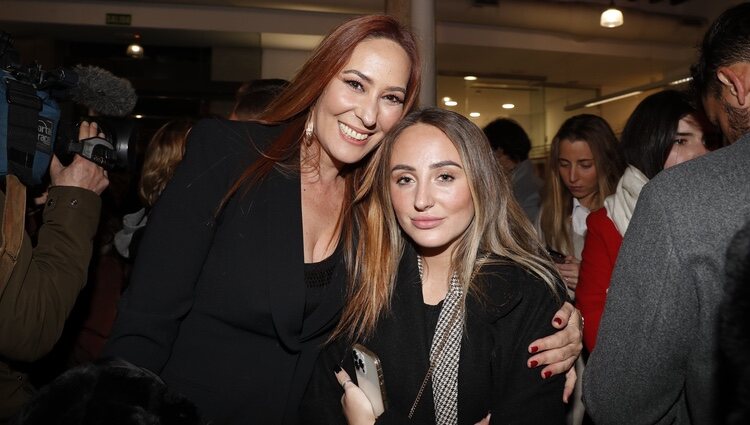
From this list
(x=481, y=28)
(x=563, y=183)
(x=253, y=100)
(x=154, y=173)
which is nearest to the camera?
(x=154, y=173)

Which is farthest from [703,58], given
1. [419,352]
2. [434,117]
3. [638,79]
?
[638,79]

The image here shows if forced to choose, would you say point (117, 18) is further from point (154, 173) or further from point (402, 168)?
point (402, 168)

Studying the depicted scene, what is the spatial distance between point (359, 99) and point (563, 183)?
1.92 meters

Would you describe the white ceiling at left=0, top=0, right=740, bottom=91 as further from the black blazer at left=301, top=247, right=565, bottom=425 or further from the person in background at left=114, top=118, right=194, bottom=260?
the black blazer at left=301, top=247, right=565, bottom=425

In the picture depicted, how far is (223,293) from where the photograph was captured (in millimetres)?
1574

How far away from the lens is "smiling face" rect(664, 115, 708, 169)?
2.41 meters

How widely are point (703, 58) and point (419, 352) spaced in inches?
45.5

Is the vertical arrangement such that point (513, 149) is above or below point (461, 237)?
above

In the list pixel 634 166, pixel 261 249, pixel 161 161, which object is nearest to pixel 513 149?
pixel 634 166

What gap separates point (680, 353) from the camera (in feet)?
3.68

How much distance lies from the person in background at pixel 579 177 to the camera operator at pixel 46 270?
89.0 inches

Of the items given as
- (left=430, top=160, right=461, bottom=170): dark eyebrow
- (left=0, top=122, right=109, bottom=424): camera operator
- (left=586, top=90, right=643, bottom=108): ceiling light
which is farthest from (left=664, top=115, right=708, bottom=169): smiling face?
(left=586, top=90, right=643, bottom=108): ceiling light

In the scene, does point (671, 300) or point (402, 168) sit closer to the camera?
point (671, 300)

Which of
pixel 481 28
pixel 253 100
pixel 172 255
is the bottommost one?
pixel 172 255
